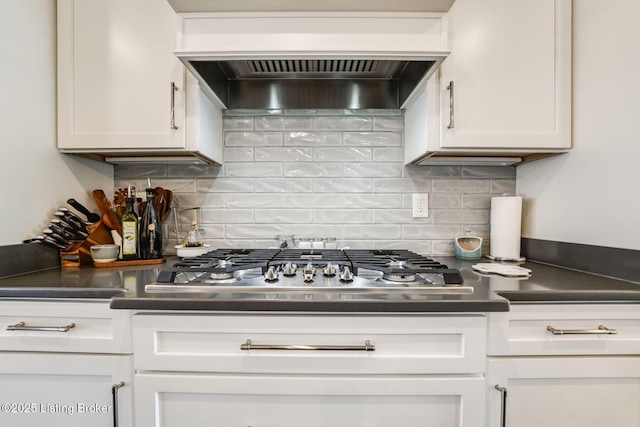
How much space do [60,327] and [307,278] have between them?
74cm

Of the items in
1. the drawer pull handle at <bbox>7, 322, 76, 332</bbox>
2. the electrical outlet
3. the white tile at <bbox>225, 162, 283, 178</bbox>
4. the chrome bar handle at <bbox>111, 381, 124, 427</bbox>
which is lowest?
the chrome bar handle at <bbox>111, 381, 124, 427</bbox>

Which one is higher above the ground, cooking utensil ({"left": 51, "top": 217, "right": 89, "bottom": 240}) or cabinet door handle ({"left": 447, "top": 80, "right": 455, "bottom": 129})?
cabinet door handle ({"left": 447, "top": 80, "right": 455, "bottom": 129})

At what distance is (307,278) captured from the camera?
3.13 feet

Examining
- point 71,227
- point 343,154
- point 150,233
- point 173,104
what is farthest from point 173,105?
point 343,154

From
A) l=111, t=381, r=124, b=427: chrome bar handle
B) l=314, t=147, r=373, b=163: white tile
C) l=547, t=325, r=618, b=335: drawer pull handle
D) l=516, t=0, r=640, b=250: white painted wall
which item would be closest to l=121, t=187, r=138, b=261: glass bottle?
l=111, t=381, r=124, b=427: chrome bar handle

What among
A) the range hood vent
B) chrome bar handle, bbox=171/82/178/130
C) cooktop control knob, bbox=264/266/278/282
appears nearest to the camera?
cooktop control knob, bbox=264/266/278/282

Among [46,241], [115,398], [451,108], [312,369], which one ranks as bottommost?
[115,398]

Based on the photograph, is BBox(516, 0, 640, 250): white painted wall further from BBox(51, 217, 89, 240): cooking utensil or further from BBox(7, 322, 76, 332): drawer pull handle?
BBox(51, 217, 89, 240): cooking utensil

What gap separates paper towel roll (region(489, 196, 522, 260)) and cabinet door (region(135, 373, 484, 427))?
0.77 meters

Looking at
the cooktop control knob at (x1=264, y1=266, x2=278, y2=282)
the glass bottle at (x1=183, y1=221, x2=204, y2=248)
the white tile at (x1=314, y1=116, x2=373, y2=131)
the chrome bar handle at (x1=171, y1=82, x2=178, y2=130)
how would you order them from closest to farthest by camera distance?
1. the cooktop control knob at (x1=264, y1=266, x2=278, y2=282)
2. the chrome bar handle at (x1=171, y1=82, x2=178, y2=130)
3. the glass bottle at (x1=183, y1=221, x2=204, y2=248)
4. the white tile at (x1=314, y1=116, x2=373, y2=131)

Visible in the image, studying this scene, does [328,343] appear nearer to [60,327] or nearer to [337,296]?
[337,296]

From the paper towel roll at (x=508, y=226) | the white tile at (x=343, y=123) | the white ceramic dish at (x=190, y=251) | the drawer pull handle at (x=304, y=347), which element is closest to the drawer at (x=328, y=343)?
the drawer pull handle at (x=304, y=347)

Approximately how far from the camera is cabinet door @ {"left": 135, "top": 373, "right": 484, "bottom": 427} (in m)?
0.84

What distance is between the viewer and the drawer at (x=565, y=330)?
860mm
